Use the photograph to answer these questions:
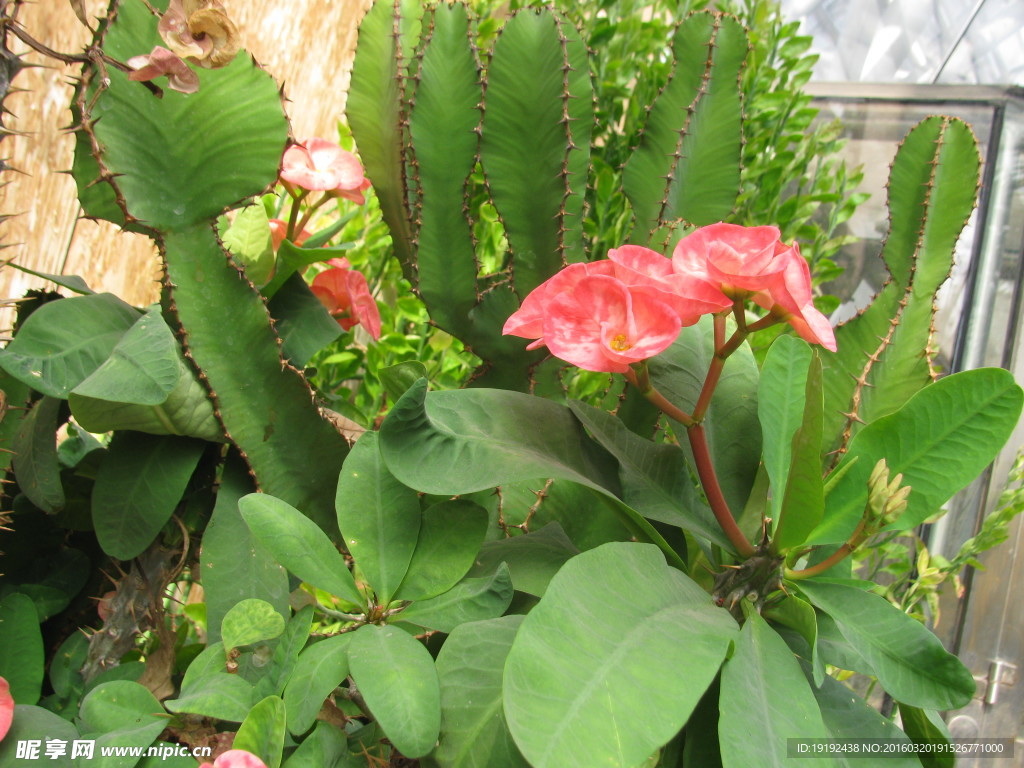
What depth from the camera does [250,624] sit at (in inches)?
20.1

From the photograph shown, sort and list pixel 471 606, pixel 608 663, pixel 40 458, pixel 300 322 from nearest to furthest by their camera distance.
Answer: pixel 608 663, pixel 471 606, pixel 40 458, pixel 300 322

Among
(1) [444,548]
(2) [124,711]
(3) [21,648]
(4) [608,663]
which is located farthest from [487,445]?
(3) [21,648]

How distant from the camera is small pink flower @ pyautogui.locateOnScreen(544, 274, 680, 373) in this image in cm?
50

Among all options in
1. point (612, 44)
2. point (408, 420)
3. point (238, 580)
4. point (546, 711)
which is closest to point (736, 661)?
point (546, 711)

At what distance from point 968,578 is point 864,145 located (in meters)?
0.85

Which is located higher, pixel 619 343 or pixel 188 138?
pixel 188 138

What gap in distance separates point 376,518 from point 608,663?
0.22 metres

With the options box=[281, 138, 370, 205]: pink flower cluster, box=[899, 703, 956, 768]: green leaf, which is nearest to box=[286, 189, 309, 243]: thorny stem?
box=[281, 138, 370, 205]: pink flower cluster

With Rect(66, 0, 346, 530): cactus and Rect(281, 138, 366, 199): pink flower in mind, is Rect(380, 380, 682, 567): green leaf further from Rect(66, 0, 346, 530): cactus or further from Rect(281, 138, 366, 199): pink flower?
Rect(281, 138, 366, 199): pink flower

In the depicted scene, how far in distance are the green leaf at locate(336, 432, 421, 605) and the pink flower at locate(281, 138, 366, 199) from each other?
299mm

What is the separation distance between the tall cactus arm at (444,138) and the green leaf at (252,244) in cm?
17

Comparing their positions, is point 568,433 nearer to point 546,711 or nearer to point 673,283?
point 673,283

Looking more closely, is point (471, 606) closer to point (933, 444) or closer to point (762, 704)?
point (762, 704)

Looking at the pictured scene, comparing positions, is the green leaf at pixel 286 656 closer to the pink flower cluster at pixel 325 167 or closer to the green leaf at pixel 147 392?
the green leaf at pixel 147 392
